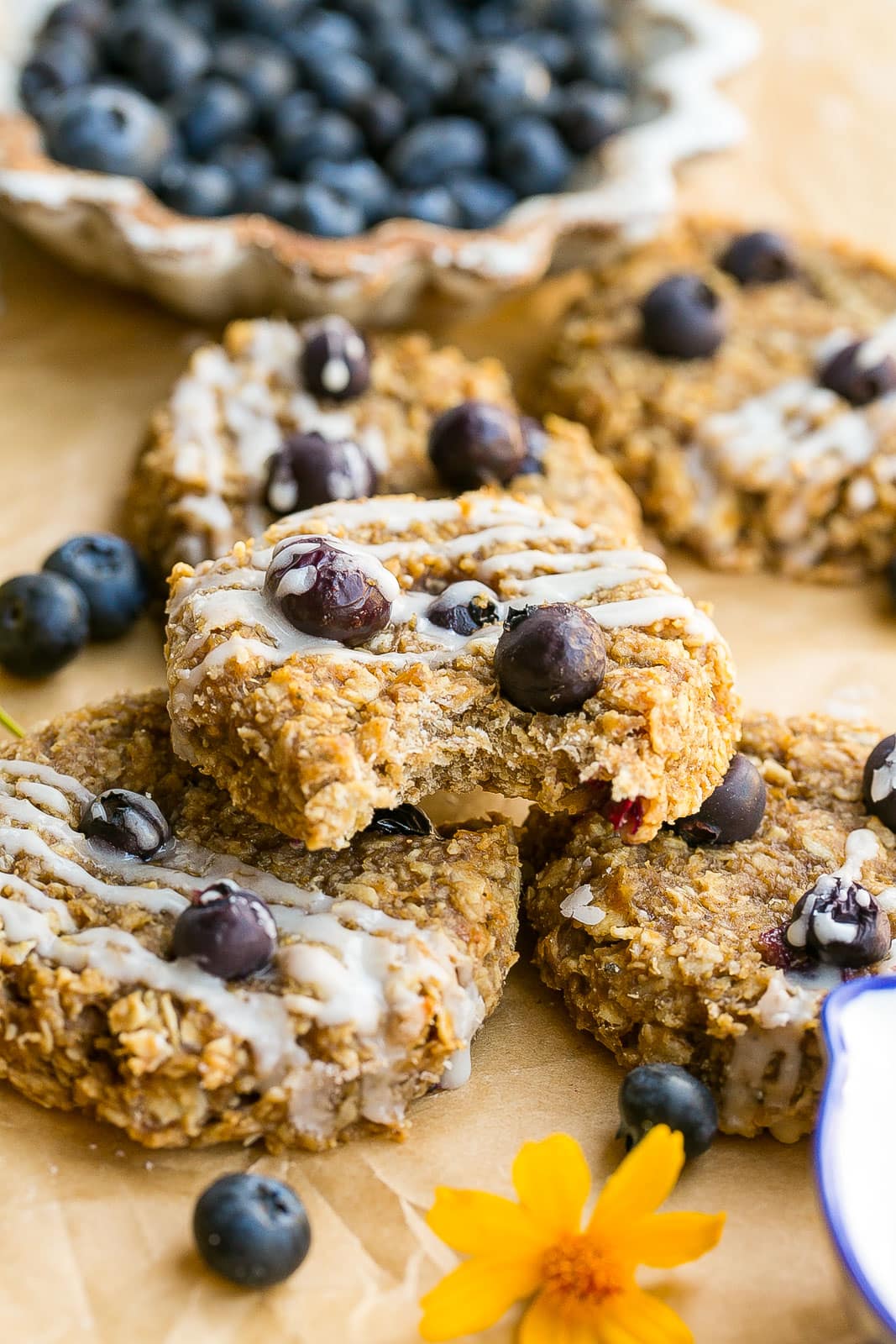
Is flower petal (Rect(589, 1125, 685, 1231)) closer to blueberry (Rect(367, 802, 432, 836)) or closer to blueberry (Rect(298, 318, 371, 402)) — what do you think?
blueberry (Rect(367, 802, 432, 836))

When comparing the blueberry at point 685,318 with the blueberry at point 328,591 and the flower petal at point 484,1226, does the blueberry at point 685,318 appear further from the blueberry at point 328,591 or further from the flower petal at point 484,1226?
the flower petal at point 484,1226

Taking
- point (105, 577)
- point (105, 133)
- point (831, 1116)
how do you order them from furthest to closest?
point (105, 133) < point (105, 577) < point (831, 1116)

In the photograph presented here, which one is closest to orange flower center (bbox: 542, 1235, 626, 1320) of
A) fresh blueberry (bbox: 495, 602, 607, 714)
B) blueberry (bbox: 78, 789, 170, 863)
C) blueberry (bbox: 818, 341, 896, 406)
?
fresh blueberry (bbox: 495, 602, 607, 714)

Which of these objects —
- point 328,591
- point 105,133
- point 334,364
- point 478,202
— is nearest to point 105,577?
point 334,364

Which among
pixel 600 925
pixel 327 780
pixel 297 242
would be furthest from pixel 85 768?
pixel 297 242

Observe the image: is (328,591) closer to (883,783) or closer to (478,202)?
(883,783)

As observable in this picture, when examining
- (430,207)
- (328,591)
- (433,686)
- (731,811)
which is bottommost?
(731,811)

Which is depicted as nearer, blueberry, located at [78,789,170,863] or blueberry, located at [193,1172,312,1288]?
blueberry, located at [193,1172,312,1288]

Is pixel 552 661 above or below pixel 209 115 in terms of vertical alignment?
below
